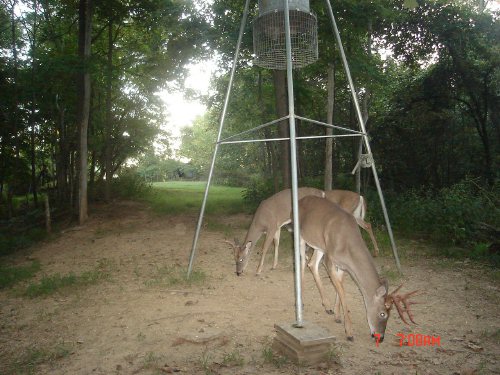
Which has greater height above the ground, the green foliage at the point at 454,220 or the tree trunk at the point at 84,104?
the tree trunk at the point at 84,104

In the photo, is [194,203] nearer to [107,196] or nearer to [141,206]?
[141,206]

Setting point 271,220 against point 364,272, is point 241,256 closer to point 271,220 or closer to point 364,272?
point 271,220

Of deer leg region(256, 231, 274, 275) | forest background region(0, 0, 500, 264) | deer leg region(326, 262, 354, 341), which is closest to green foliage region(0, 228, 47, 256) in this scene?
forest background region(0, 0, 500, 264)

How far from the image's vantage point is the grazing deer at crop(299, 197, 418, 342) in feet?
14.6

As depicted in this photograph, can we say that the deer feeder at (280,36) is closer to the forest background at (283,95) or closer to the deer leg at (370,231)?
the deer leg at (370,231)

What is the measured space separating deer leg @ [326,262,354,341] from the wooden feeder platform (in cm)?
77

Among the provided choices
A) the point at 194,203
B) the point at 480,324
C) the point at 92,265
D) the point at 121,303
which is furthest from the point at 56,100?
the point at 480,324

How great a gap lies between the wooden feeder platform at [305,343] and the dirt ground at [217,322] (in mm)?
91

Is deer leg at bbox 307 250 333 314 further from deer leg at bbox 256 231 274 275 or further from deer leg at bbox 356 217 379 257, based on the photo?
deer leg at bbox 356 217 379 257

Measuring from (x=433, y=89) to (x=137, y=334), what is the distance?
15.4 meters

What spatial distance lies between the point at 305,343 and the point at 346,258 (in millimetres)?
1452

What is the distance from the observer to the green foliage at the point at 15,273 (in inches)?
299

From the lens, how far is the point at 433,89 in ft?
52.8
